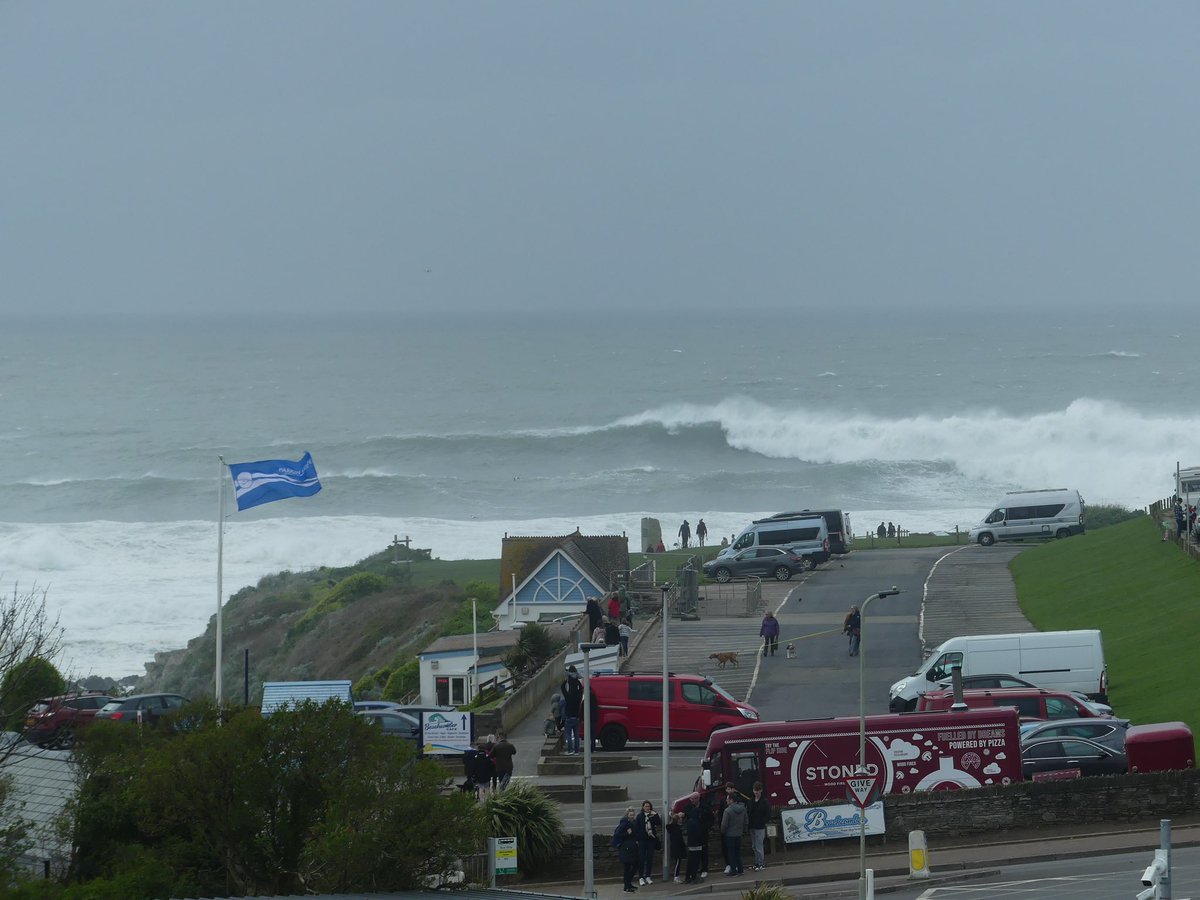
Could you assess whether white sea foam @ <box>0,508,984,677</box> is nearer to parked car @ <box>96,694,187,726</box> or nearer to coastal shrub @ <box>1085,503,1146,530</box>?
coastal shrub @ <box>1085,503,1146,530</box>

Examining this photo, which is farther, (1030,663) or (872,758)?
(1030,663)

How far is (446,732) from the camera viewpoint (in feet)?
90.2

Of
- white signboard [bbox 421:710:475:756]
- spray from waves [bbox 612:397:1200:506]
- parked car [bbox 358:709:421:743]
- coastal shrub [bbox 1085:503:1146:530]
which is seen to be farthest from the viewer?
spray from waves [bbox 612:397:1200:506]

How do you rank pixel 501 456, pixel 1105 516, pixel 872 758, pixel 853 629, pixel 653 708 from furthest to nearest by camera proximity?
1. pixel 501 456
2. pixel 1105 516
3. pixel 853 629
4. pixel 653 708
5. pixel 872 758

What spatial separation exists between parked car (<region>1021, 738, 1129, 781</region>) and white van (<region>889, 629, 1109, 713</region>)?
5.79 m

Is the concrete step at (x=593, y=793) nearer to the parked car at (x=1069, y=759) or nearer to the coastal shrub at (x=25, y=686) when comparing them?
the parked car at (x=1069, y=759)

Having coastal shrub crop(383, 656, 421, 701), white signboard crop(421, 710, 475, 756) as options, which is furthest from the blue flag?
coastal shrub crop(383, 656, 421, 701)

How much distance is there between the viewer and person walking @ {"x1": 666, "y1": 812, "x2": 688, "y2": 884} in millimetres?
22562

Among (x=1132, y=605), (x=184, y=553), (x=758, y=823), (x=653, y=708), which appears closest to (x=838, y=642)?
(x=1132, y=605)

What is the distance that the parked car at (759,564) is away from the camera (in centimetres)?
4794

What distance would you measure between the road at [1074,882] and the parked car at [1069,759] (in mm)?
3247

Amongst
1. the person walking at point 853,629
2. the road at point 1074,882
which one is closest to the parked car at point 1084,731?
the road at point 1074,882

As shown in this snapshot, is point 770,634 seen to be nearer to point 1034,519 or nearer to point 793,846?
point 793,846

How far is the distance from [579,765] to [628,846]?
6218mm
